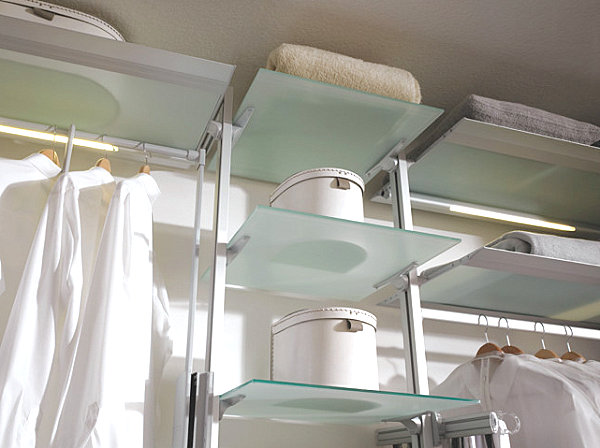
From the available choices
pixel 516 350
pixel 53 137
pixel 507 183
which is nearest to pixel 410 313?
pixel 516 350

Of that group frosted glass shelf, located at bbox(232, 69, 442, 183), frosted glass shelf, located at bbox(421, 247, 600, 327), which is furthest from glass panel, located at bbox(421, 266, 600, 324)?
frosted glass shelf, located at bbox(232, 69, 442, 183)

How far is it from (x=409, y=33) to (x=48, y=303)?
0.97 meters

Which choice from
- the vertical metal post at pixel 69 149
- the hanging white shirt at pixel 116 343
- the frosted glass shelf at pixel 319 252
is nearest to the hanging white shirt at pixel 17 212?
the vertical metal post at pixel 69 149

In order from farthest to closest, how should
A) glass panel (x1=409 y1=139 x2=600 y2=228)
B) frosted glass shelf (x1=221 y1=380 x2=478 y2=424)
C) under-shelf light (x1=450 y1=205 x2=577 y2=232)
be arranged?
1. under-shelf light (x1=450 y1=205 x2=577 y2=232)
2. glass panel (x1=409 y1=139 x2=600 y2=228)
3. frosted glass shelf (x1=221 y1=380 x2=478 y2=424)

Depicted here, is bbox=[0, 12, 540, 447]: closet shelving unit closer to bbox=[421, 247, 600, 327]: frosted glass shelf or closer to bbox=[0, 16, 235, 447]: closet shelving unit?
bbox=[0, 16, 235, 447]: closet shelving unit

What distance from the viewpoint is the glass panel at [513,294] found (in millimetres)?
1492

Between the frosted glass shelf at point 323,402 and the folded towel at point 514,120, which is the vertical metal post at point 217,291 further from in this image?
the folded towel at point 514,120

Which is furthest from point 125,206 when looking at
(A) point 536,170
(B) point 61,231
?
(A) point 536,170

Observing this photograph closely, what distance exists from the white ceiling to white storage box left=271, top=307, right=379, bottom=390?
26.5 inches

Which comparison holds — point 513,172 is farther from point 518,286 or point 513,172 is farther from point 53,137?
point 53,137

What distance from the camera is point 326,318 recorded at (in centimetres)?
115

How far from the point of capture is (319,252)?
1316 mm

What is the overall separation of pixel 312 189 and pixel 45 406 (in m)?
0.62

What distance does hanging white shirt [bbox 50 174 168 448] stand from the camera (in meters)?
0.94
